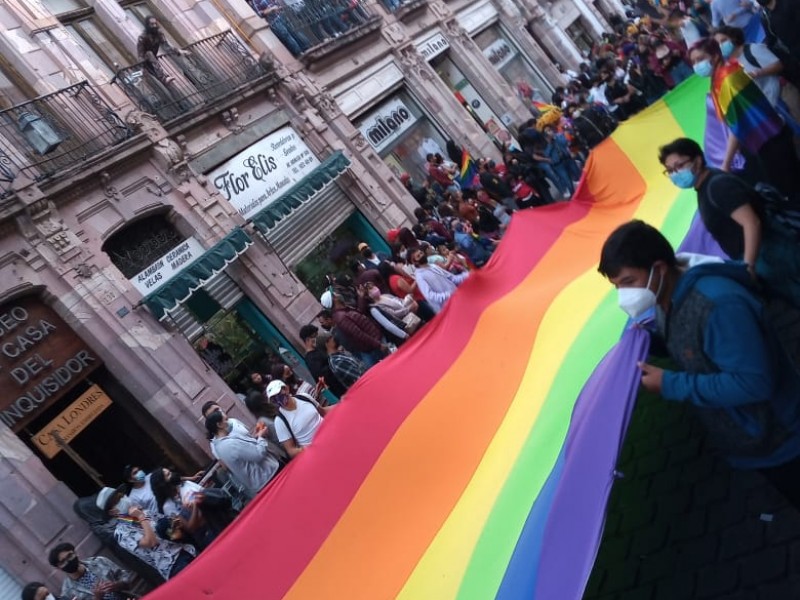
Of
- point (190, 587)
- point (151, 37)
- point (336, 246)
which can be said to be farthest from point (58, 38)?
point (190, 587)

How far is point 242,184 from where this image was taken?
1270 cm

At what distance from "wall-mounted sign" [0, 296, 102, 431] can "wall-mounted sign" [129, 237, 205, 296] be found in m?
1.35

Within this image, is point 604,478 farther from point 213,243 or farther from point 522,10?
point 522,10

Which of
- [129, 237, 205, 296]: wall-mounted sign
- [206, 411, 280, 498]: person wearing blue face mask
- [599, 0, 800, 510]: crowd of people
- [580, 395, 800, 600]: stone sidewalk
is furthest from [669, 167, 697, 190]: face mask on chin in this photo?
[129, 237, 205, 296]: wall-mounted sign

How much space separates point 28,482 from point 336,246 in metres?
8.00

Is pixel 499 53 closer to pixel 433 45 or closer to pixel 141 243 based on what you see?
pixel 433 45

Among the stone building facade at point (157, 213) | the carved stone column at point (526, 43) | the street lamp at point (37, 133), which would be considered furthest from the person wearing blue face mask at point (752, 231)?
the carved stone column at point (526, 43)

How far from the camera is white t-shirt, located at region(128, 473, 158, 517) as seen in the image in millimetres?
6910

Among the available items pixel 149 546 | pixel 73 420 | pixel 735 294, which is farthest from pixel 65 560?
pixel 735 294

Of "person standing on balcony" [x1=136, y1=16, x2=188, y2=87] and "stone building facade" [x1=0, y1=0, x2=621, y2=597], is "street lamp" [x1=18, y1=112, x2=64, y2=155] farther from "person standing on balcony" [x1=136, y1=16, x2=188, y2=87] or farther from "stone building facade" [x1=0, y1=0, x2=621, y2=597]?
"person standing on balcony" [x1=136, y1=16, x2=188, y2=87]

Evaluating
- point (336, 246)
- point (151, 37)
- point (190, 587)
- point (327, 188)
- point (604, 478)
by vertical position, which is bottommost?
point (604, 478)

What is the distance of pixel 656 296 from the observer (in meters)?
2.99

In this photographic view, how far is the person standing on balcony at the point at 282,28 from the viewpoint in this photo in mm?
14992

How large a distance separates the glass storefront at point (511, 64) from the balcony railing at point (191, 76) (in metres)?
11.1
